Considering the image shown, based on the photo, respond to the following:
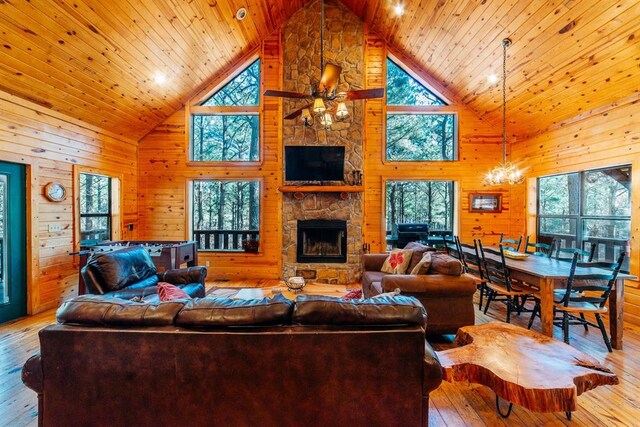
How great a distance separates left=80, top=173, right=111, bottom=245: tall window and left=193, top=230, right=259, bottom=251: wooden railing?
1.55m

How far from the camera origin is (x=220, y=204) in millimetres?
6613

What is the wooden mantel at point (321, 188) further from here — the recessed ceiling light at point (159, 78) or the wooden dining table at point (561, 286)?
the wooden dining table at point (561, 286)

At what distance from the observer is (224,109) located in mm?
6070

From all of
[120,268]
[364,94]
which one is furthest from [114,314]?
[364,94]

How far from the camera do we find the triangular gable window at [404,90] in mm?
6102

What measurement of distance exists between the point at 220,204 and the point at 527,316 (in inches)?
229

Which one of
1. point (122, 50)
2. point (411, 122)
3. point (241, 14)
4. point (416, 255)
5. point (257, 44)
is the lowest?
point (416, 255)

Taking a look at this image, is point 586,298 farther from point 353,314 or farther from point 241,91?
point 241,91

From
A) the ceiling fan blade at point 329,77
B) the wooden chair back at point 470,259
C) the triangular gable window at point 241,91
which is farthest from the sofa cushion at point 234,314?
the triangular gable window at point 241,91

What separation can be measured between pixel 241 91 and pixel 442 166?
434 centimetres

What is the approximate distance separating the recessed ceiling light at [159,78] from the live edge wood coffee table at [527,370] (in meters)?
5.34

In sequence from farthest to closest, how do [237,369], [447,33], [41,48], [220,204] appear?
1. [220,204]
2. [447,33]
3. [41,48]
4. [237,369]

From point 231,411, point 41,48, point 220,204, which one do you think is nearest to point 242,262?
point 220,204

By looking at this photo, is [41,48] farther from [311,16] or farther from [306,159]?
[311,16]
